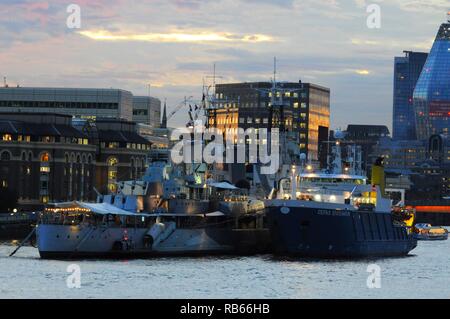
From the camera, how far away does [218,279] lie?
84625mm

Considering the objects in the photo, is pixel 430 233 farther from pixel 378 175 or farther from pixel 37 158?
pixel 378 175

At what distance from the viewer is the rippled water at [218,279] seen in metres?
75.7

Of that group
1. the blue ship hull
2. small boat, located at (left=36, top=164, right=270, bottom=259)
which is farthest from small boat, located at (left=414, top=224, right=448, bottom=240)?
the blue ship hull

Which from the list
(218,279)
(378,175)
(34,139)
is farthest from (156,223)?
(34,139)

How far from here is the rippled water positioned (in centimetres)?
7569

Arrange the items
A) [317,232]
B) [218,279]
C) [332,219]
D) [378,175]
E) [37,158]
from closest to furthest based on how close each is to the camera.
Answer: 1. [218,279]
2. [317,232]
3. [332,219]
4. [378,175]
5. [37,158]

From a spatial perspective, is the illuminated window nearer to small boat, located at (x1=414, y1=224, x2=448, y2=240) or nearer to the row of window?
the row of window

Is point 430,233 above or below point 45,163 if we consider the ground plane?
below

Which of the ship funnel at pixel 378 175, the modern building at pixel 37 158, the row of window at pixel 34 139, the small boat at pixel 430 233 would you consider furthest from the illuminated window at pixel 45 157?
the ship funnel at pixel 378 175

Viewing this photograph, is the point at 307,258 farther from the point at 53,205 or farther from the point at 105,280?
the point at 105,280

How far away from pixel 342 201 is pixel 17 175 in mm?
87823

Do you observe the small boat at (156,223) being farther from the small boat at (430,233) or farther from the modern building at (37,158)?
the modern building at (37,158)

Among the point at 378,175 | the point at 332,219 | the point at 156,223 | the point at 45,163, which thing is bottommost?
the point at 156,223
